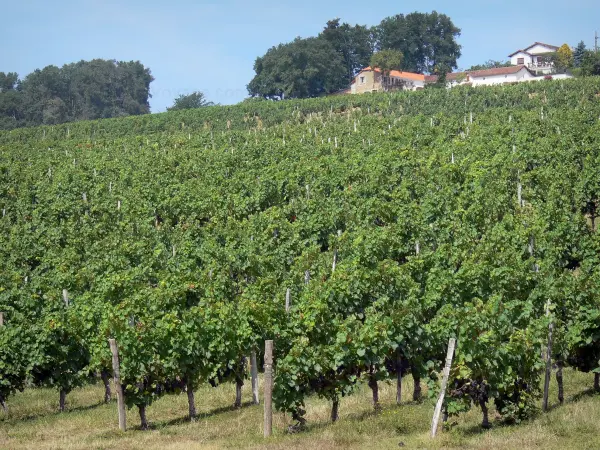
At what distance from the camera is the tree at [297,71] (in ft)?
302

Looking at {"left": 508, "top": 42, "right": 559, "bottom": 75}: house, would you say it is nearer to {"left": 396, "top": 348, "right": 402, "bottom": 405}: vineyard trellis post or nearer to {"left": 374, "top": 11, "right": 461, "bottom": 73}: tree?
{"left": 374, "top": 11, "right": 461, "bottom": 73}: tree

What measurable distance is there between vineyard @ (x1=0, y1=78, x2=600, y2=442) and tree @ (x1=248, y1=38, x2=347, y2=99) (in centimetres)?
4830

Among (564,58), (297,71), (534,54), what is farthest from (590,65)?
(534,54)

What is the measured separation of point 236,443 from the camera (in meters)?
14.9

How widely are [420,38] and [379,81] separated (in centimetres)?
1985

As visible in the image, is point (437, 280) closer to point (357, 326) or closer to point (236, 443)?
point (357, 326)

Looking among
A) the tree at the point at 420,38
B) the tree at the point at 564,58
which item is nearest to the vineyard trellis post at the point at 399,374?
the tree at the point at 564,58

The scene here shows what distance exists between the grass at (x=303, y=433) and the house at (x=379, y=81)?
248 feet

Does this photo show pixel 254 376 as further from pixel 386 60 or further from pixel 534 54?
pixel 534 54

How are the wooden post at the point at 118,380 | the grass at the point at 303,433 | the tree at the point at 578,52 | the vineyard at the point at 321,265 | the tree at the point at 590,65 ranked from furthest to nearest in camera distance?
the tree at the point at 578,52 → the tree at the point at 590,65 → the wooden post at the point at 118,380 → the vineyard at the point at 321,265 → the grass at the point at 303,433

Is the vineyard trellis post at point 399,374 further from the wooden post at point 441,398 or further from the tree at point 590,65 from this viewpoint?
the tree at point 590,65

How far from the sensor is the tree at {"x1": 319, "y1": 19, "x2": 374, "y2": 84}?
10588cm

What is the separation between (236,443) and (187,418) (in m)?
3.43

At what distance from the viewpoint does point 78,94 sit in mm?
114938
